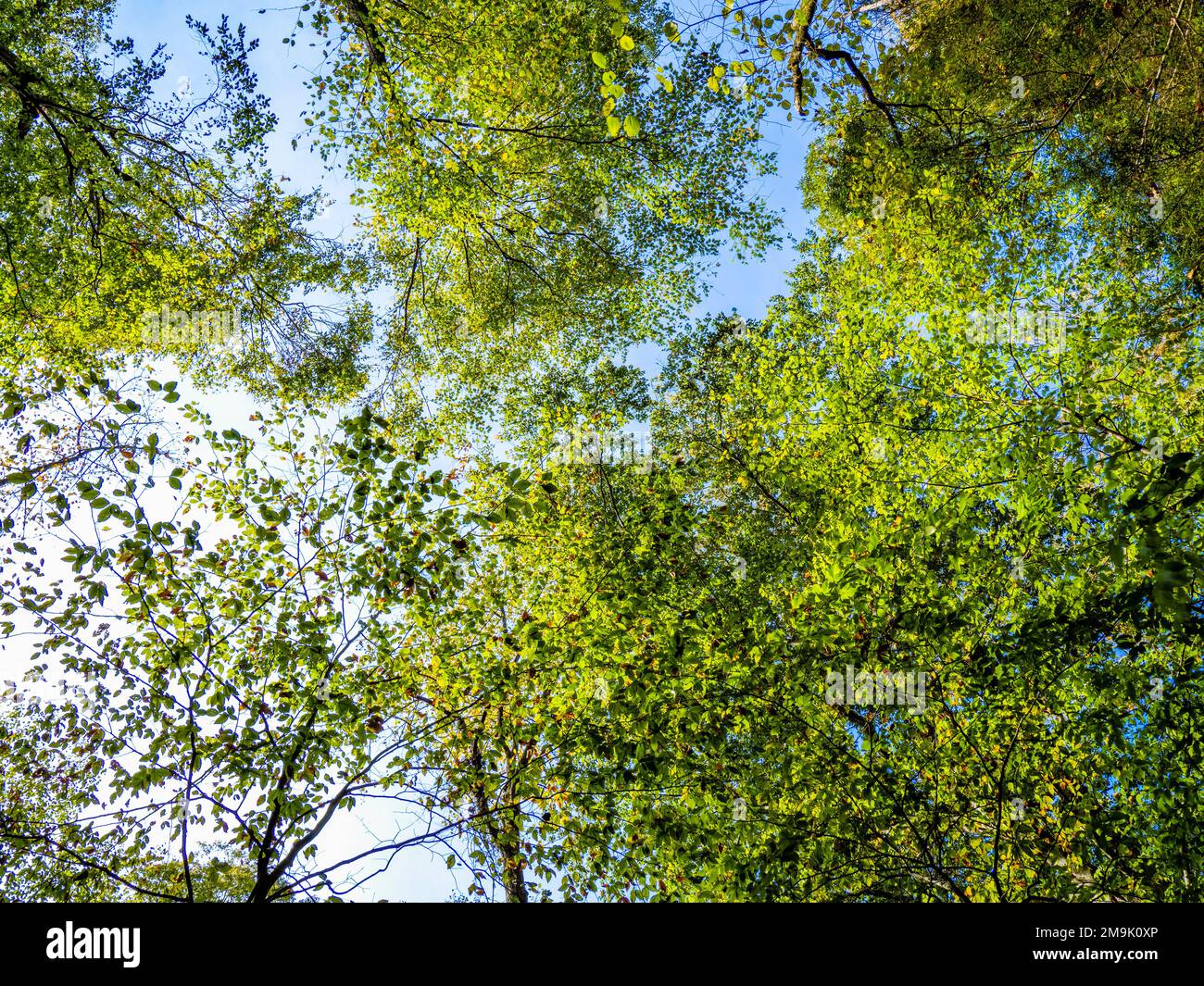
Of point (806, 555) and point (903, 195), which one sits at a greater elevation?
point (903, 195)

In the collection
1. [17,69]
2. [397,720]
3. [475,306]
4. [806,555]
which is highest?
[475,306]

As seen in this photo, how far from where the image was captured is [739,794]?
763cm

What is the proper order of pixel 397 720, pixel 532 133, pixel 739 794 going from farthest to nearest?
pixel 532 133, pixel 397 720, pixel 739 794

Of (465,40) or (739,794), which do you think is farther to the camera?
(465,40)

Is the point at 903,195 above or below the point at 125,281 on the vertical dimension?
above

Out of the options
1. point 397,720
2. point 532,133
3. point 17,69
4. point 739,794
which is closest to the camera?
point 739,794

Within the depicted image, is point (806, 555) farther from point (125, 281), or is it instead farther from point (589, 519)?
point (125, 281)

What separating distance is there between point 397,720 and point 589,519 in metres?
6.59

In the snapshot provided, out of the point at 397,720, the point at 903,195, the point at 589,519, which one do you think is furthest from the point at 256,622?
the point at 903,195

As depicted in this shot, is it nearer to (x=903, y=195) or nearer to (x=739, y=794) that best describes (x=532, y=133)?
(x=903, y=195)

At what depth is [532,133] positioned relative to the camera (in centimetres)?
1391

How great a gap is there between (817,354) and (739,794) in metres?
12.8

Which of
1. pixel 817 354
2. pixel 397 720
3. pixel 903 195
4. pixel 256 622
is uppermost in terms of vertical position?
pixel 903 195
